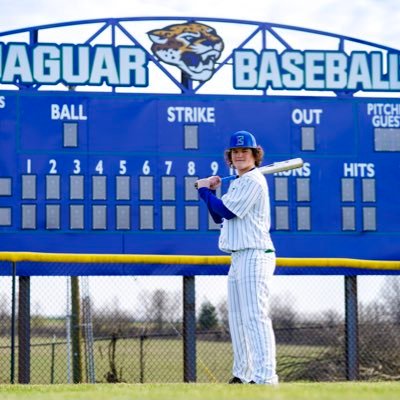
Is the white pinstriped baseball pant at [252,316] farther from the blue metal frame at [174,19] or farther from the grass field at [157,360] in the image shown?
the grass field at [157,360]

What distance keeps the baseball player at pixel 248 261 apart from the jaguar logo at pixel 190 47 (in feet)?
18.0

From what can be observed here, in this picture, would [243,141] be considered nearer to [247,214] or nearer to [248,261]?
[247,214]

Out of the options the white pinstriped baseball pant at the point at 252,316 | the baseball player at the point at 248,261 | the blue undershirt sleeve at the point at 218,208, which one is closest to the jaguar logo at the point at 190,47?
the baseball player at the point at 248,261

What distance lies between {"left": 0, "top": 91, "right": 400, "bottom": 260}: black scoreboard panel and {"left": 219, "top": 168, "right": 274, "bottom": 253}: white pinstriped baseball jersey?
16.1ft

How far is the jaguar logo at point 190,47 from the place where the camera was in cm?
1230

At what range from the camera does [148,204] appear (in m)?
11.8

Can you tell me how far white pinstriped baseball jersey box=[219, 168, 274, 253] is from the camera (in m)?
6.71

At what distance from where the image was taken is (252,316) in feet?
22.0

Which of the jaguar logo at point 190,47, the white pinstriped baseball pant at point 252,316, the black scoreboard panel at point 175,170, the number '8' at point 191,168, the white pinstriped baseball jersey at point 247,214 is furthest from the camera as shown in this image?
the jaguar logo at point 190,47

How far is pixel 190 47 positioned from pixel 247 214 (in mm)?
5932

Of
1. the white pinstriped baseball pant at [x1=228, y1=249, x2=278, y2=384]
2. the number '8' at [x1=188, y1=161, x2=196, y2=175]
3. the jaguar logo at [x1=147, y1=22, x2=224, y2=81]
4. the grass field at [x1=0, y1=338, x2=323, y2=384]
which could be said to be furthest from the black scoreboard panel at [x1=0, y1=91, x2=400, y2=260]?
the grass field at [x1=0, y1=338, x2=323, y2=384]

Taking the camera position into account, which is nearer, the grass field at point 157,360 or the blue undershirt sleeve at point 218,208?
the blue undershirt sleeve at point 218,208

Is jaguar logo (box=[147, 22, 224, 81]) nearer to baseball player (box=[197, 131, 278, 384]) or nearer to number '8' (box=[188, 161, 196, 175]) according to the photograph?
number '8' (box=[188, 161, 196, 175])

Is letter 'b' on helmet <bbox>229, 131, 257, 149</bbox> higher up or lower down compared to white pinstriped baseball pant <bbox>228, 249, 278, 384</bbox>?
higher up
